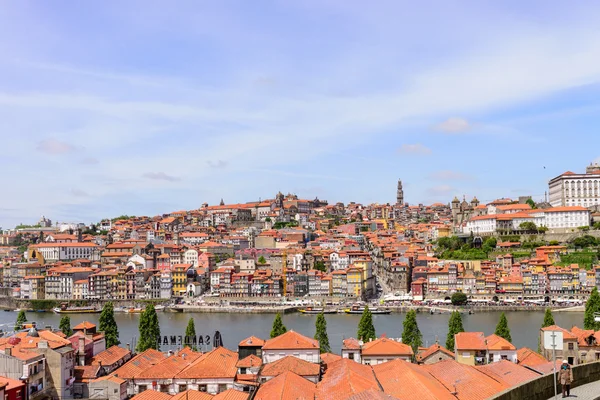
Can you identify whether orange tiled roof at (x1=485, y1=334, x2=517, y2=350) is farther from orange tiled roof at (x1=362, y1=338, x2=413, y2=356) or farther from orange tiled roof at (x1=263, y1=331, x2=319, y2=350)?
orange tiled roof at (x1=263, y1=331, x2=319, y2=350)

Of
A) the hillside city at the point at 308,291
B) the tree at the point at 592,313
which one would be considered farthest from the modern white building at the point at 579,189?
→ the tree at the point at 592,313

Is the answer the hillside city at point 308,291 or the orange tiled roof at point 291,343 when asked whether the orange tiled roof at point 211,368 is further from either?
the orange tiled roof at point 291,343

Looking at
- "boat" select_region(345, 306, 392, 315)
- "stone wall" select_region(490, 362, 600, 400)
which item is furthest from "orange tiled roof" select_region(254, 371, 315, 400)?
"boat" select_region(345, 306, 392, 315)

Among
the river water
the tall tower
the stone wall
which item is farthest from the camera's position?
the tall tower

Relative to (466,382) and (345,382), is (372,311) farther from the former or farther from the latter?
(345,382)

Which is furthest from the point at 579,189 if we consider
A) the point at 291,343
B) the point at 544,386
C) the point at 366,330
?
the point at 544,386

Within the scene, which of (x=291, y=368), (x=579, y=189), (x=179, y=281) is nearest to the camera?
(x=291, y=368)

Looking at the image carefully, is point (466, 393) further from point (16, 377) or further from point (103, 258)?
point (103, 258)
